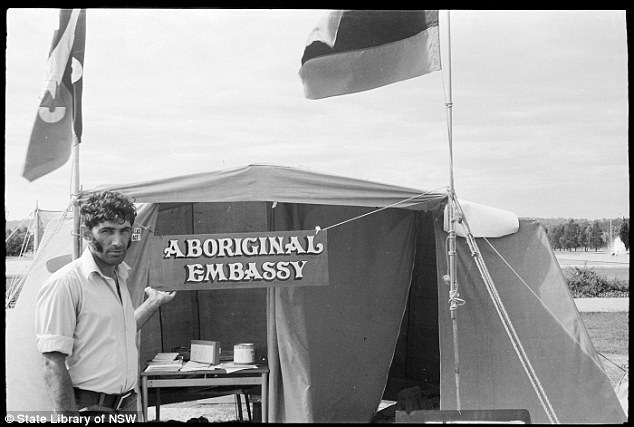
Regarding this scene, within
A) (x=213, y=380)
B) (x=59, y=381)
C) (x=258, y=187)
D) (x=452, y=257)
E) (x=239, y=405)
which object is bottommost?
(x=239, y=405)

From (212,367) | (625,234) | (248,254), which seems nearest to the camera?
(248,254)

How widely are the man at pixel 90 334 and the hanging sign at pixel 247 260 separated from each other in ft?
1.68

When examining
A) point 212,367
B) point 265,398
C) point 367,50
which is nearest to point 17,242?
point 212,367

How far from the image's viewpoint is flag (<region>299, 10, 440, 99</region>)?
3.74 m

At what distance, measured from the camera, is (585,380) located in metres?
4.19

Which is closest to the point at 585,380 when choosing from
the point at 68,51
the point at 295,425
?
the point at 295,425

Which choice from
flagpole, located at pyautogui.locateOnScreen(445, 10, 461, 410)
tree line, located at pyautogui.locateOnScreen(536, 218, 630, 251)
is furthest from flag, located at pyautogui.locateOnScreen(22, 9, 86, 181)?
tree line, located at pyautogui.locateOnScreen(536, 218, 630, 251)

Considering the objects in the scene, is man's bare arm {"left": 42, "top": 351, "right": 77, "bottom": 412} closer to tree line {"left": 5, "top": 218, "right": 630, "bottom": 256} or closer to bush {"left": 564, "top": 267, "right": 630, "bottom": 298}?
tree line {"left": 5, "top": 218, "right": 630, "bottom": 256}

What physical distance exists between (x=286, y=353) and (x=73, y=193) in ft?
5.12

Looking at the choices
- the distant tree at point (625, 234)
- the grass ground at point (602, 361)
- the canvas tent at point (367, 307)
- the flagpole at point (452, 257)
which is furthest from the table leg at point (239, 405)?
the distant tree at point (625, 234)

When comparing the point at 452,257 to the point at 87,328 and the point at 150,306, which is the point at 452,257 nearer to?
the point at 150,306

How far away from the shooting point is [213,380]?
428 centimetres

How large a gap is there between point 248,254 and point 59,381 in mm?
1251

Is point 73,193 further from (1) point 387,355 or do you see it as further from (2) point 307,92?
(1) point 387,355
